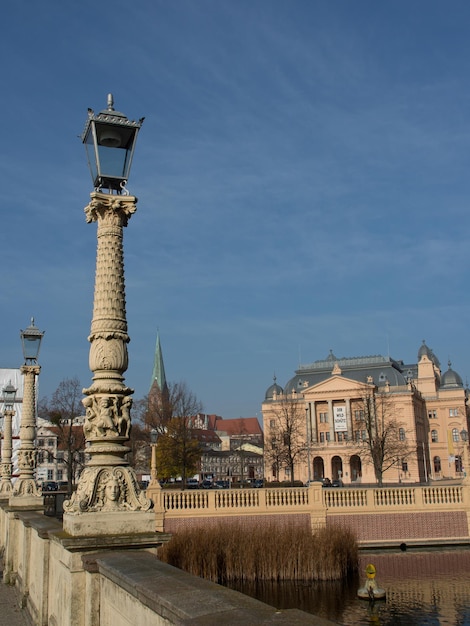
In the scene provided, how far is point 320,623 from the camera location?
358cm

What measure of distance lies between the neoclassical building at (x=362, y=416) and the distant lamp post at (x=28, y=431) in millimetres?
66525

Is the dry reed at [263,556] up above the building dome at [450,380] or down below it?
below

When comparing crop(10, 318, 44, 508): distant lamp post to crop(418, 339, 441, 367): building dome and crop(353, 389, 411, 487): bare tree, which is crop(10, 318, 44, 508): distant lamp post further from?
crop(418, 339, 441, 367): building dome

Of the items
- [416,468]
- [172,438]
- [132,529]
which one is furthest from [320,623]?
[416,468]

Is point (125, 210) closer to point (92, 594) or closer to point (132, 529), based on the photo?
point (132, 529)

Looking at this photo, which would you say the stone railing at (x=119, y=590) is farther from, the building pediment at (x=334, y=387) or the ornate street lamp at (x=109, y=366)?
the building pediment at (x=334, y=387)

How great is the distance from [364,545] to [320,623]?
27554 millimetres

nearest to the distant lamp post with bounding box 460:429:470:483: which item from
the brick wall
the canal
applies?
the brick wall

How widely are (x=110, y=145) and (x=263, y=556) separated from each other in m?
17.5

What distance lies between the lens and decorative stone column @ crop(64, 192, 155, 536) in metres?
7.32

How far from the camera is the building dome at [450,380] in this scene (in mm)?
105188

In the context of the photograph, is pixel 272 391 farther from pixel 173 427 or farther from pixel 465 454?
pixel 465 454

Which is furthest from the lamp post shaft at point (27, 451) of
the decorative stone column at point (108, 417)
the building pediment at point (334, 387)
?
the building pediment at point (334, 387)

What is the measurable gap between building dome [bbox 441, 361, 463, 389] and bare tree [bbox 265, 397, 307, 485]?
25273mm
